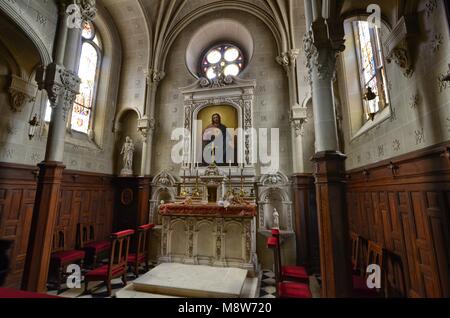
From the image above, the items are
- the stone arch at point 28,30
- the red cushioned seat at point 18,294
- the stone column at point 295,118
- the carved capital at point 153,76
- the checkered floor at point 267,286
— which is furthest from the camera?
the carved capital at point 153,76

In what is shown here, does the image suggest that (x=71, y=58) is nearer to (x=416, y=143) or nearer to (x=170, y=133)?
(x=170, y=133)

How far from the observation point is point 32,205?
17.8 ft

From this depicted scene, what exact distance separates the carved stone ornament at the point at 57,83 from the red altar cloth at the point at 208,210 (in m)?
3.58

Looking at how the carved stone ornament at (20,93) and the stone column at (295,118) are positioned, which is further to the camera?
the stone column at (295,118)

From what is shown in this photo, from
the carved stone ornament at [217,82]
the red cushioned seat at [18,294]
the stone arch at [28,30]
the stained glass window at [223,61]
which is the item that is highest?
the stained glass window at [223,61]

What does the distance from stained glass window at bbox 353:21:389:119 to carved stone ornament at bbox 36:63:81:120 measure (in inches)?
256

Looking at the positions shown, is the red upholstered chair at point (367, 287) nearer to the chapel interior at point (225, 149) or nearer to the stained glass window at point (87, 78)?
the chapel interior at point (225, 149)

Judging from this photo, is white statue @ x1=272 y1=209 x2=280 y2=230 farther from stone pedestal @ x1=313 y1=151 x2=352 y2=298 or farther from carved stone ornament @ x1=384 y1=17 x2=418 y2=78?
carved stone ornament @ x1=384 y1=17 x2=418 y2=78

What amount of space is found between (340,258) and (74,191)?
7.56 meters

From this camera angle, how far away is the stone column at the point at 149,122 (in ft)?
27.8

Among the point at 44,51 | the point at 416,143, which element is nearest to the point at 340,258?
the point at 416,143

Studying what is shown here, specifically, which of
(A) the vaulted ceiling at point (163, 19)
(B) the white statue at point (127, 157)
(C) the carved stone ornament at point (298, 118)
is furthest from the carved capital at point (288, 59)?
(B) the white statue at point (127, 157)

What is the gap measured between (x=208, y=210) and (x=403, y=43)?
5492mm

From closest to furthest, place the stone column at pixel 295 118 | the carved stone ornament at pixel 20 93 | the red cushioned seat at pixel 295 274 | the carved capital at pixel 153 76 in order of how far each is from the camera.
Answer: the red cushioned seat at pixel 295 274 → the carved stone ornament at pixel 20 93 → the stone column at pixel 295 118 → the carved capital at pixel 153 76
